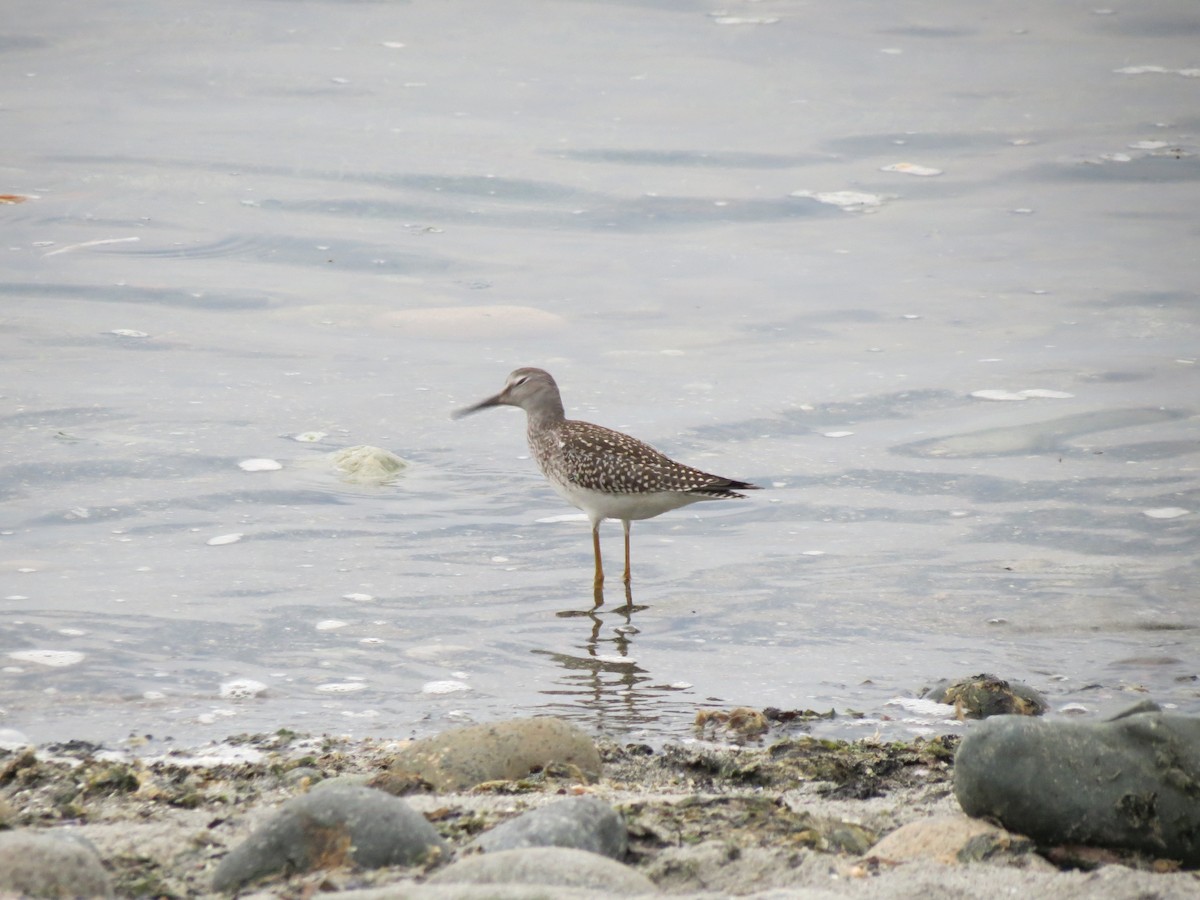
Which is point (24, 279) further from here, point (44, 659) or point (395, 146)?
point (44, 659)

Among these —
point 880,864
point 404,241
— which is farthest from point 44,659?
point 404,241

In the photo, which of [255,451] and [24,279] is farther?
[24,279]

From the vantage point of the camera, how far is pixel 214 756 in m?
5.31

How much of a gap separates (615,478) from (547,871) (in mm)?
4556

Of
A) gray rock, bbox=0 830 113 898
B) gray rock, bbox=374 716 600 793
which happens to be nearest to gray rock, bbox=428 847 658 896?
gray rock, bbox=0 830 113 898

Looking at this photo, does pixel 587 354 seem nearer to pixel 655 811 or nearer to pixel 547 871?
pixel 655 811

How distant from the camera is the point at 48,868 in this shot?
3.36 metres

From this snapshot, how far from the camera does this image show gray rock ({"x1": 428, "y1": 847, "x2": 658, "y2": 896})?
11.0 feet

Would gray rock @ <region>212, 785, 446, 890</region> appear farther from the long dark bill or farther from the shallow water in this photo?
the long dark bill

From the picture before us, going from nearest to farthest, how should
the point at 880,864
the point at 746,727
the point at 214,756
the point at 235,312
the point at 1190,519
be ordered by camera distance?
the point at 880,864, the point at 214,756, the point at 746,727, the point at 1190,519, the point at 235,312

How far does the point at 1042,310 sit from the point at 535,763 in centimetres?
855

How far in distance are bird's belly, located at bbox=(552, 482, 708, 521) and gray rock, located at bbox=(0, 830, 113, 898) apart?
4626 millimetres

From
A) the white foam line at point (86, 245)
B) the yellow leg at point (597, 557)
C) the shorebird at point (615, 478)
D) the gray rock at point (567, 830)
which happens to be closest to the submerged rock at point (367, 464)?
the shorebird at point (615, 478)

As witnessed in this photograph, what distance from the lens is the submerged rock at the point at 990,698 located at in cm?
590
